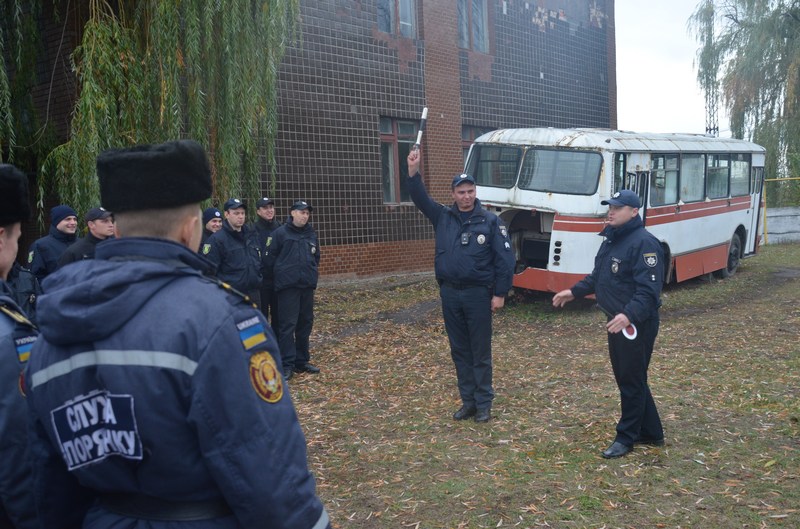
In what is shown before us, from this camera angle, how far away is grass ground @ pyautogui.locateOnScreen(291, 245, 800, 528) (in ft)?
16.8

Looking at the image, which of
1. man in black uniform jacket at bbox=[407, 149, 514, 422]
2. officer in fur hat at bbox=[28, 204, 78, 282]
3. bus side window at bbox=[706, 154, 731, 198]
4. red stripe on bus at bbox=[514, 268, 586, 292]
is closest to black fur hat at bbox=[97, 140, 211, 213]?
man in black uniform jacket at bbox=[407, 149, 514, 422]

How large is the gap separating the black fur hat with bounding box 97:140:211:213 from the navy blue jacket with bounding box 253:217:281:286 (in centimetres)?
697

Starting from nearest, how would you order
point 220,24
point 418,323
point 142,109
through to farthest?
point 142,109 → point 220,24 → point 418,323

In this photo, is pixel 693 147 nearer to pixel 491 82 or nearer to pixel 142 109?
pixel 491 82

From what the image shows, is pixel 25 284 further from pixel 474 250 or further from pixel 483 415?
pixel 483 415

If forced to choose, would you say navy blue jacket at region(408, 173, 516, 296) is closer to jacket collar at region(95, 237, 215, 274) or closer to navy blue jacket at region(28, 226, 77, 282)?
→ navy blue jacket at region(28, 226, 77, 282)

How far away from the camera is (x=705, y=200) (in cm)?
1597

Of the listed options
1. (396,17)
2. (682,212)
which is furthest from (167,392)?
(396,17)

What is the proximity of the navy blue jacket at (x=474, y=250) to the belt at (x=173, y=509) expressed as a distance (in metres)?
5.10

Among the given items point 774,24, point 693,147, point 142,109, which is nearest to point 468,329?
point 142,109

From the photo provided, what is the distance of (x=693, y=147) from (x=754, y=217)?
4264 millimetres

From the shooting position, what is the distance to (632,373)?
19.1 feet

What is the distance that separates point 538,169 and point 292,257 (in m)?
5.86

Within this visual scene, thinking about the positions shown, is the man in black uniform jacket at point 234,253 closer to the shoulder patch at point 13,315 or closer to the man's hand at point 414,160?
the man's hand at point 414,160
